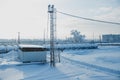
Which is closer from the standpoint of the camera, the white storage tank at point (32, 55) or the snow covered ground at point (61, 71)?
the snow covered ground at point (61, 71)

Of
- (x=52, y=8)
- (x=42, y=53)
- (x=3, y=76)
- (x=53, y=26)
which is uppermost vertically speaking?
(x=52, y=8)

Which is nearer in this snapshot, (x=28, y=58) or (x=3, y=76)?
(x=3, y=76)

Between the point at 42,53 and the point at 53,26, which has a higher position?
the point at 53,26

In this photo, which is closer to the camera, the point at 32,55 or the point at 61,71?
the point at 61,71

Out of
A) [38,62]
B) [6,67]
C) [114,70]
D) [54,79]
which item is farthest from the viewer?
[38,62]

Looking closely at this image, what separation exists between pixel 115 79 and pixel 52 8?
28.0ft

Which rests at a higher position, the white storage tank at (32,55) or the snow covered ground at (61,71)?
the white storage tank at (32,55)

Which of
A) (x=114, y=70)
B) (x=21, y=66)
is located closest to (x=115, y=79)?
(x=114, y=70)

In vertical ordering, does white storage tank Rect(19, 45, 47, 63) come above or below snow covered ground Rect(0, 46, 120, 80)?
above

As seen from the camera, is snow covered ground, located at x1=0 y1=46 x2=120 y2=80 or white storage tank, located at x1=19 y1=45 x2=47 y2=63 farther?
white storage tank, located at x1=19 y1=45 x2=47 y2=63

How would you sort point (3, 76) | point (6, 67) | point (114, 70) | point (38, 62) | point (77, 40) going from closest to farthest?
point (3, 76)
point (114, 70)
point (6, 67)
point (38, 62)
point (77, 40)

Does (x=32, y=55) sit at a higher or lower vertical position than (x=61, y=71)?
higher

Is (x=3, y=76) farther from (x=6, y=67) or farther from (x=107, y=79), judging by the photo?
(x=107, y=79)

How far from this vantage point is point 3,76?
40.3 ft
